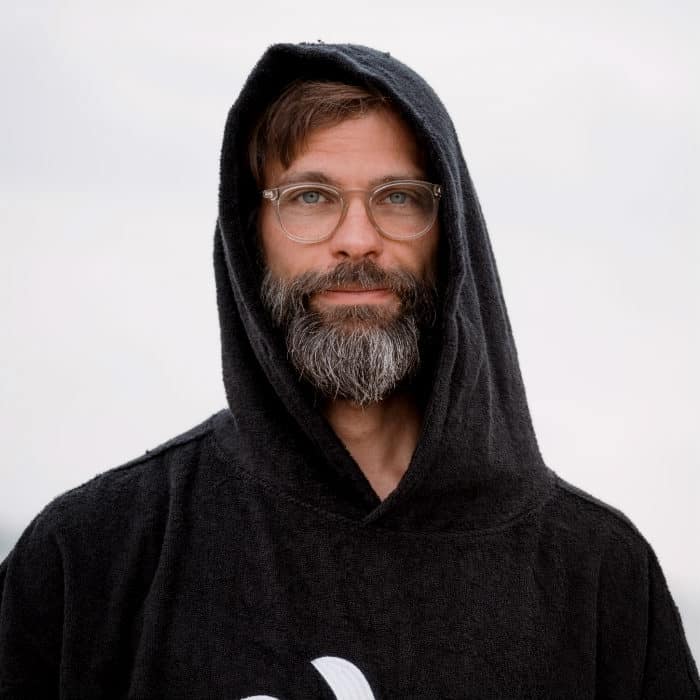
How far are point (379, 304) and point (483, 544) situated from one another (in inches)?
21.3

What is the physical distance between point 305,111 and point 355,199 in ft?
0.75

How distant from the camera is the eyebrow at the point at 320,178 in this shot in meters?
2.14

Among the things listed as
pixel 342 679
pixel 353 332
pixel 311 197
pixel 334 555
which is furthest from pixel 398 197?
pixel 342 679

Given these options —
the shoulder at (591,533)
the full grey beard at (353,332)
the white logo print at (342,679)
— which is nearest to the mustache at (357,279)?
the full grey beard at (353,332)

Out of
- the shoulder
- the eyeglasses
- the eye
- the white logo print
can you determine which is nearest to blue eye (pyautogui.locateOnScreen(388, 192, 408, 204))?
the eyeglasses

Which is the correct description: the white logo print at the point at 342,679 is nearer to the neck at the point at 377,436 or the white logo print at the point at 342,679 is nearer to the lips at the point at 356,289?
the neck at the point at 377,436

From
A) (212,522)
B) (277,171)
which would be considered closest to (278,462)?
(212,522)

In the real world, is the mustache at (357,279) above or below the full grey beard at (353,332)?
above

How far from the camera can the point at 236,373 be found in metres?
2.19

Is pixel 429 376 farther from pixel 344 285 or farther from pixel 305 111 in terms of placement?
pixel 305 111

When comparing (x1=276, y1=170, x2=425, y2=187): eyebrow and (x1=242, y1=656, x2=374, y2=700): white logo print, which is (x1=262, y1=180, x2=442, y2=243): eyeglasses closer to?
(x1=276, y1=170, x2=425, y2=187): eyebrow

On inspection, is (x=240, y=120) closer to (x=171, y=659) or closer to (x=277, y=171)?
(x=277, y=171)

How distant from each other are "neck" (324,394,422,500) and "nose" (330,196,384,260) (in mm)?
333

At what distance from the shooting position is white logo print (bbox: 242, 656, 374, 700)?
1.91 m
